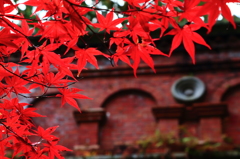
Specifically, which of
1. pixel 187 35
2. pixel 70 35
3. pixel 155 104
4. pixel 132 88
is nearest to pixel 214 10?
pixel 187 35

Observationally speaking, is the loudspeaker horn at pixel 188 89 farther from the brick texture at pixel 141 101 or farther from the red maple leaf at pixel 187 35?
the red maple leaf at pixel 187 35

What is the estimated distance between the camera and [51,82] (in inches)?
94.0

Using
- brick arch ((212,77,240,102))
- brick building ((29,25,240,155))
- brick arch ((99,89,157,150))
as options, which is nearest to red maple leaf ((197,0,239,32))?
brick building ((29,25,240,155))

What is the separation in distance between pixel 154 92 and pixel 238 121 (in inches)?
72.1

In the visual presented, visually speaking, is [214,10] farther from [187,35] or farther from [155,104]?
[155,104]

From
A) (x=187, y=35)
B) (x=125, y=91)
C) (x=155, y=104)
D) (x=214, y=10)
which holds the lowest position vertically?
(x=155, y=104)

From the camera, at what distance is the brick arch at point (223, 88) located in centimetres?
881

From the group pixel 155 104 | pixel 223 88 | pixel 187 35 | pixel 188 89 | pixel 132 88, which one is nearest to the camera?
pixel 187 35

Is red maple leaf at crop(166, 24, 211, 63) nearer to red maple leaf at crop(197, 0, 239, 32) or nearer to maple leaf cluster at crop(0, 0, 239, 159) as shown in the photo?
maple leaf cluster at crop(0, 0, 239, 159)

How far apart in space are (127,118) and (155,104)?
674mm

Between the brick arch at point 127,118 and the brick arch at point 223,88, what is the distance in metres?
1.30

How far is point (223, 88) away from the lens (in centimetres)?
891

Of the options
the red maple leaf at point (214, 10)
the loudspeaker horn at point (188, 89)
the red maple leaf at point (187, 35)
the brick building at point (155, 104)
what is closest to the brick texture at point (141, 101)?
the brick building at point (155, 104)

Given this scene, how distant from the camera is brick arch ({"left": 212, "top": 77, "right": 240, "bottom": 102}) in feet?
28.9
